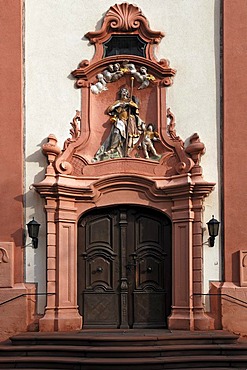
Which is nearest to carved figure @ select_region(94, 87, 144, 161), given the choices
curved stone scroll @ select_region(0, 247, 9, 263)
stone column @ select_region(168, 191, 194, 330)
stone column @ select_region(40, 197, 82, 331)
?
stone column @ select_region(40, 197, 82, 331)

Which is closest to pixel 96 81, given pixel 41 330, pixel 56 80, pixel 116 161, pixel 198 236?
pixel 56 80

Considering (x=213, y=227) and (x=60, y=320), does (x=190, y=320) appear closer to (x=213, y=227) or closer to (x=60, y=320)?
(x=213, y=227)

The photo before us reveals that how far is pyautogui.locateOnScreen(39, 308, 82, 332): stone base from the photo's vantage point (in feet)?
37.6

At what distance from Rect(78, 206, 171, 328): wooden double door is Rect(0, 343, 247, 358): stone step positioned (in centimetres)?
154

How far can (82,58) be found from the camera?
40.0 ft

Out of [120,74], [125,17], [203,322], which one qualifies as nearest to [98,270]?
[203,322]

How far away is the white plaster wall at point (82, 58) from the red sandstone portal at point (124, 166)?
0.18 m

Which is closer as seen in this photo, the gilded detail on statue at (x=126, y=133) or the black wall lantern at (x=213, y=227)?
the black wall lantern at (x=213, y=227)

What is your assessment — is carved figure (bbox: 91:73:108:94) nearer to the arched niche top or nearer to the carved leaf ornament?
the arched niche top

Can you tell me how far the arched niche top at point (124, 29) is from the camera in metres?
12.1

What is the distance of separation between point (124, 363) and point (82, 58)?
17.6 ft

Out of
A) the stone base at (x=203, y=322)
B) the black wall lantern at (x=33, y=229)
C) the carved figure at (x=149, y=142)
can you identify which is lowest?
the stone base at (x=203, y=322)

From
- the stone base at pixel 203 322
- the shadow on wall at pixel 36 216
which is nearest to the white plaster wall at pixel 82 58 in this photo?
the shadow on wall at pixel 36 216

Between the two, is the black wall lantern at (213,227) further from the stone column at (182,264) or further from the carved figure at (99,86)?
the carved figure at (99,86)
